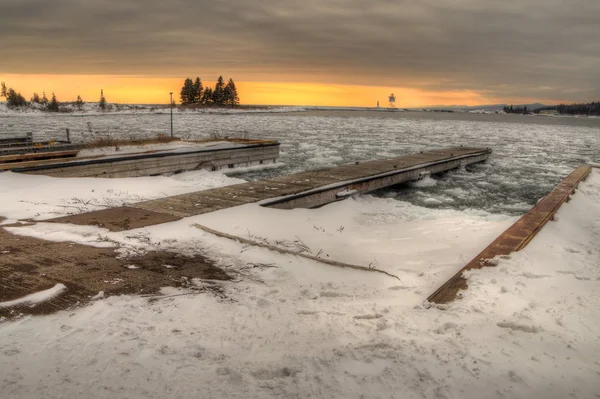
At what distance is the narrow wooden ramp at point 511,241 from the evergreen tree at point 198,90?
137 m

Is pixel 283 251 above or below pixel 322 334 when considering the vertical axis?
above

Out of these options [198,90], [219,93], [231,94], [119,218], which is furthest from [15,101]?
[119,218]

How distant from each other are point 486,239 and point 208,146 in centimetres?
1427

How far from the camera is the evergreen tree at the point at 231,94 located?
144500 mm

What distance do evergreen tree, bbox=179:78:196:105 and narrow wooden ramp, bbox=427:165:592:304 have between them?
13650cm

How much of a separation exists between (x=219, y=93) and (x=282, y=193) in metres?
138

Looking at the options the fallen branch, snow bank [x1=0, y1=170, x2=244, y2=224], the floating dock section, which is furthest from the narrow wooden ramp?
the floating dock section

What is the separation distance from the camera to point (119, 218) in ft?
25.7

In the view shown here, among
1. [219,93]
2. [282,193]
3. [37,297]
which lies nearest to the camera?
[37,297]

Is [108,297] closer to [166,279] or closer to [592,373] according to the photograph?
[166,279]

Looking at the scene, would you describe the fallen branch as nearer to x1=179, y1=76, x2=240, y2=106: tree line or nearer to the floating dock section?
the floating dock section

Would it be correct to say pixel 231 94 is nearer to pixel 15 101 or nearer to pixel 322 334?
pixel 15 101

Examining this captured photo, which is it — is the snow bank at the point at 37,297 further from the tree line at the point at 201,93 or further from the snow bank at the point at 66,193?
the tree line at the point at 201,93

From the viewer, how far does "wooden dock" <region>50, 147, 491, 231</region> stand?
7.91 meters
